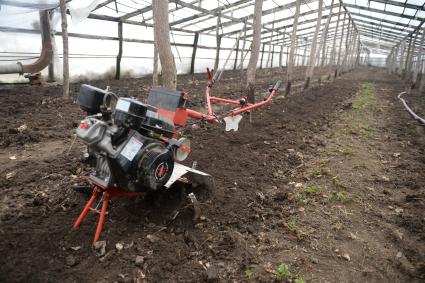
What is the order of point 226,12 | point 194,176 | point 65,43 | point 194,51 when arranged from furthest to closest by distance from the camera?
point 194,51 → point 226,12 → point 65,43 → point 194,176

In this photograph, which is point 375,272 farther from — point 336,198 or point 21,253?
point 21,253

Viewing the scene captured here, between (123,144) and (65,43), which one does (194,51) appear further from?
(123,144)

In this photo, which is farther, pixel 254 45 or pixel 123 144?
pixel 254 45

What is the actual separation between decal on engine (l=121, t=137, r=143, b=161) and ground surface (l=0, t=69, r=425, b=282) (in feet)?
2.54

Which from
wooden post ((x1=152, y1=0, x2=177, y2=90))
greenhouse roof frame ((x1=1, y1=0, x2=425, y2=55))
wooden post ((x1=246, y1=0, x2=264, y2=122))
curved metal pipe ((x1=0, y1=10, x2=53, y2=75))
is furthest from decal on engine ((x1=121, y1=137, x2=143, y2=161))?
greenhouse roof frame ((x1=1, y1=0, x2=425, y2=55))

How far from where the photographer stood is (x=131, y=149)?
2516 mm

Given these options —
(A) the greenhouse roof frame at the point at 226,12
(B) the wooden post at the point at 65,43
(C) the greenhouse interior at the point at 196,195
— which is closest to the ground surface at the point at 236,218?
(C) the greenhouse interior at the point at 196,195

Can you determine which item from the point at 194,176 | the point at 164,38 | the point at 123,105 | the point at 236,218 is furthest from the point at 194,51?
the point at 123,105

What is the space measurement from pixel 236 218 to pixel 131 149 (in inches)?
53.0

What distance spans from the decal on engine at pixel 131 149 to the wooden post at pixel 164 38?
2.88 metres

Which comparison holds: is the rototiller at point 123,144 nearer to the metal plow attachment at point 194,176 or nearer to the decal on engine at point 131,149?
the decal on engine at point 131,149

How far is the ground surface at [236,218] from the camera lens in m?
2.52

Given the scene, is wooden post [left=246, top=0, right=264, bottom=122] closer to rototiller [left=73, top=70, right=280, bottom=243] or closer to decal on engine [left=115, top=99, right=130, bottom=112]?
rototiller [left=73, top=70, right=280, bottom=243]

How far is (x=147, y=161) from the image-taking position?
2568mm
